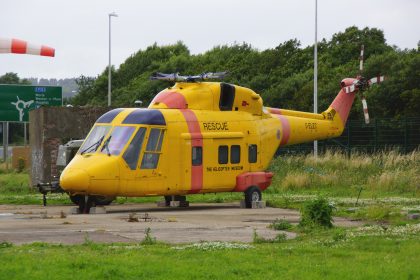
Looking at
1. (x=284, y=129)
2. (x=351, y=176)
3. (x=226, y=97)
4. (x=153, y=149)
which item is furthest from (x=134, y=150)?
(x=351, y=176)

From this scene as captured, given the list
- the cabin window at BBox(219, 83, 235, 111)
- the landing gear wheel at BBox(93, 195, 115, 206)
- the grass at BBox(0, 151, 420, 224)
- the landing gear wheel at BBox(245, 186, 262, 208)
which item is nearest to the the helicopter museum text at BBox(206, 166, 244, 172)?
the landing gear wheel at BBox(245, 186, 262, 208)

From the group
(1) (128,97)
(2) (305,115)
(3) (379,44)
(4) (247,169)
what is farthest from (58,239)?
(1) (128,97)

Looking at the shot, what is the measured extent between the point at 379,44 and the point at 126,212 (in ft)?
147

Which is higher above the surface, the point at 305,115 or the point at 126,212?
the point at 305,115

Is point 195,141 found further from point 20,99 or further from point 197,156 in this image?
point 20,99

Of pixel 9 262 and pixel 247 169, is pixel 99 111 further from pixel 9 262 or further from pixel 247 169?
pixel 9 262

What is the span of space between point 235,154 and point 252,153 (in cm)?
72

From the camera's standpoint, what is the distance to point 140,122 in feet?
80.4

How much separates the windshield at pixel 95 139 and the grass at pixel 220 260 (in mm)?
9042

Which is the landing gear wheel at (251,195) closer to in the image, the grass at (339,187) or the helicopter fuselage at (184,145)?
the helicopter fuselage at (184,145)

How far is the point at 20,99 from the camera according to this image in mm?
50594

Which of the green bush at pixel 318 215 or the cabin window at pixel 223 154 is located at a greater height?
the cabin window at pixel 223 154

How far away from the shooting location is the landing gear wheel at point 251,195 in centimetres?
2688

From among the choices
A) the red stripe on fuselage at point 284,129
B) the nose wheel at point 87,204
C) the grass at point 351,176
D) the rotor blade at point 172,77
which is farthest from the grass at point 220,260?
the grass at point 351,176
